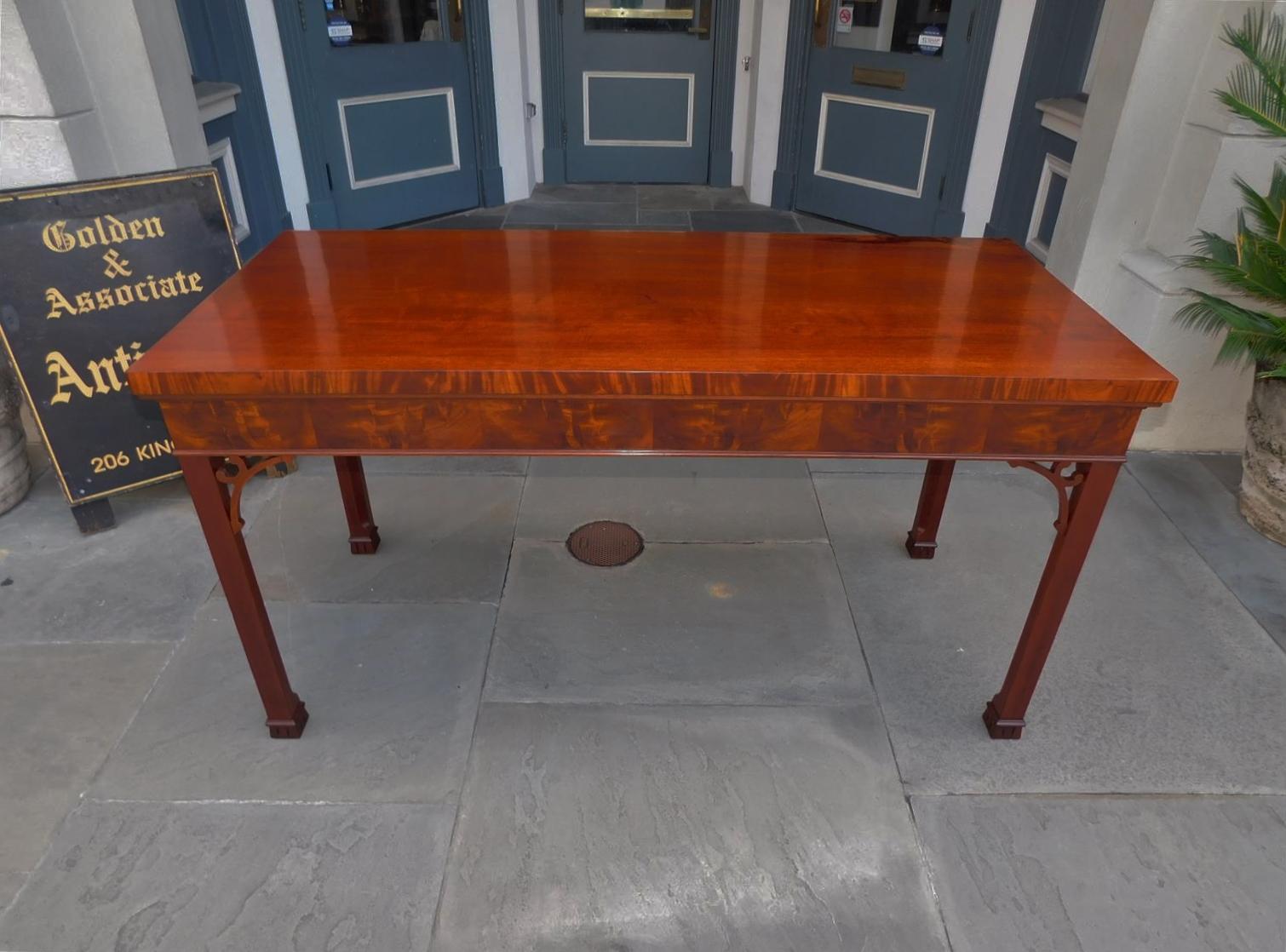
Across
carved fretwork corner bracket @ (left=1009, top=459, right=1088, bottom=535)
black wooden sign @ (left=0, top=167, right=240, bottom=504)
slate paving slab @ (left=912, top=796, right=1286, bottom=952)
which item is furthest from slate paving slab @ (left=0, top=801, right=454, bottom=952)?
carved fretwork corner bracket @ (left=1009, top=459, right=1088, bottom=535)

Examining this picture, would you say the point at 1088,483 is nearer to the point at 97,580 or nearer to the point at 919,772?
the point at 919,772

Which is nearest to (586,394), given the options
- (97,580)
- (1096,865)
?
(1096,865)

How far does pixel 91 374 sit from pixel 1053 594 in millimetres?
2656

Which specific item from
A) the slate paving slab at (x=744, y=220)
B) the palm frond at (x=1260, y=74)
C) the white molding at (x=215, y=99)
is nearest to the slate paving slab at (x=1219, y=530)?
the palm frond at (x=1260, y=74)

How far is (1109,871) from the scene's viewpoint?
5.60ft

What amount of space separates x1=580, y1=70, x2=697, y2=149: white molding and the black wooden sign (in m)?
3.75

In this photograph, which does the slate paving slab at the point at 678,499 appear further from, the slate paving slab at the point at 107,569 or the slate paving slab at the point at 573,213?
the slate paving slab at the point at 573,213

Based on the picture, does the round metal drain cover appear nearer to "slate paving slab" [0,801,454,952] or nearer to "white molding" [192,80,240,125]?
"slate paving slab" [0,801,454,952]

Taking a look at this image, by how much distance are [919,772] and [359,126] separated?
4.53 meters

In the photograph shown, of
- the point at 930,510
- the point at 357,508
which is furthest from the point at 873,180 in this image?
the point at 357,508

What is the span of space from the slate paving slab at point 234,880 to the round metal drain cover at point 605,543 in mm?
950

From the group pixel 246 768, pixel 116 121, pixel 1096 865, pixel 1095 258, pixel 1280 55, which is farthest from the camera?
pixel 1095 258

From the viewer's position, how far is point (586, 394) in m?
1.45

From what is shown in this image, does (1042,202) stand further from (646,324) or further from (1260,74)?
(646,324)
